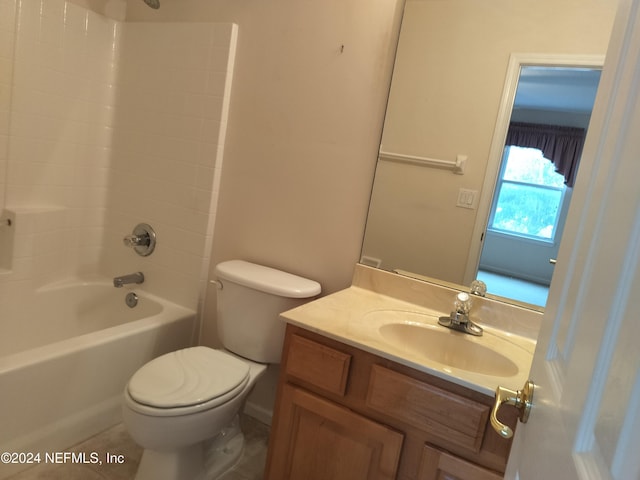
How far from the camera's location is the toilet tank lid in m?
1.74

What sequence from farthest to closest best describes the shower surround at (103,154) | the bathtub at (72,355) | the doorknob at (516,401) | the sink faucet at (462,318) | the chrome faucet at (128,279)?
the chrome faucet at (128,279) → the shower surround at (103,154) → the bathtub at (72,355) → the sink faucet at (462,318) → the doorknob at (516,401)

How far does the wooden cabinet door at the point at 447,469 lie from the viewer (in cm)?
112

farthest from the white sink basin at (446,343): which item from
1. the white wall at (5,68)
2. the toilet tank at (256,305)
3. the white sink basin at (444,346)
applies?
the white wall at (5,68)

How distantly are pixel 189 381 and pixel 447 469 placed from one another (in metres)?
0.86

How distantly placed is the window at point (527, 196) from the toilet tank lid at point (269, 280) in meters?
0.73

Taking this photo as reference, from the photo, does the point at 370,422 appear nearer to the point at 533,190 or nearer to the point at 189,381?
the point at 189,381

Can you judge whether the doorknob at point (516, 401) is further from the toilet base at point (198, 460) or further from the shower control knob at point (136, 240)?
the shower control knob at point (136, 240)

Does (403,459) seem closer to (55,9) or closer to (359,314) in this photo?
(359,314)

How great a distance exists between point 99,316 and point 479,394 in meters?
2.00

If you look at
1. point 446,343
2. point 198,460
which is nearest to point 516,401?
point 446,343

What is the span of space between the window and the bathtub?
1.49m

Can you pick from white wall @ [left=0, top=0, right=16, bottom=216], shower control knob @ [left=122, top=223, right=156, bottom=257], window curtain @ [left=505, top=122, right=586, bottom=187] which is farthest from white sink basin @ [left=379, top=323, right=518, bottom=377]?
white wall @ [left=0, top=0, right=16, bottom=216]

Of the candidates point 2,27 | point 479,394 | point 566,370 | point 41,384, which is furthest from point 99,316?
point 566,370

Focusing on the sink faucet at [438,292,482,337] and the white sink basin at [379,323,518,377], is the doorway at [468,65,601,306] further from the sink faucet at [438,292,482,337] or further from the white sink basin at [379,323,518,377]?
the white sink basin at [379,323,518,377]
